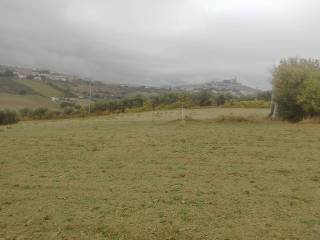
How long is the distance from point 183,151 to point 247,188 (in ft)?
15.6

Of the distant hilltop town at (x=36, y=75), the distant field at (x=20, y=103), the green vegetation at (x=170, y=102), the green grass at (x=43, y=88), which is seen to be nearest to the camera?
the distant field at (x=20, y=103)

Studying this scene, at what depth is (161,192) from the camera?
697 centimetres

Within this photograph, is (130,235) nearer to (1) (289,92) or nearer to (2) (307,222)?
(2) (307,222)

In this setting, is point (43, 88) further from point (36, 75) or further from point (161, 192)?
point (161, 192)

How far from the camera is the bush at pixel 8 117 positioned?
34.4 metres

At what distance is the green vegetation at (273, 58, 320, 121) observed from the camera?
23.0 m

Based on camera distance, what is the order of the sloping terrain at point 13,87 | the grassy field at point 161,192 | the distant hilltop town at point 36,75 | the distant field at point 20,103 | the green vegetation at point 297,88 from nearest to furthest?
the grassy field at point 161,192, the green vegetation at point 297,88, the distant field at point 20,103, the sloping terrain at point 13,87, the distant hilltop town at point 36,75

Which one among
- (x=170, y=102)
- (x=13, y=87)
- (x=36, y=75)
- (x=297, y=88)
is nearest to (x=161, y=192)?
(x=297, y=88)

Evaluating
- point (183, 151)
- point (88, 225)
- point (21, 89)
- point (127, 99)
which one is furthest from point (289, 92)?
point (21, 89)

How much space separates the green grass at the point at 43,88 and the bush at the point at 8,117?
37.2 m

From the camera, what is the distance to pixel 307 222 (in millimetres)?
5426

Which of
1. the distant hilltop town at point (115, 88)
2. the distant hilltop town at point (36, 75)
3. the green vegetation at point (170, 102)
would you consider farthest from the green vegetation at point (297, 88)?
the distant hilltop town at point (36, 75)

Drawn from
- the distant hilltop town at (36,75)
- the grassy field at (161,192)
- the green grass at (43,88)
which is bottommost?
the grassy field at (161,192)

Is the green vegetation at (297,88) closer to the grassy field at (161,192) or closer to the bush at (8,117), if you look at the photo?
the grassy field at (161,192)
